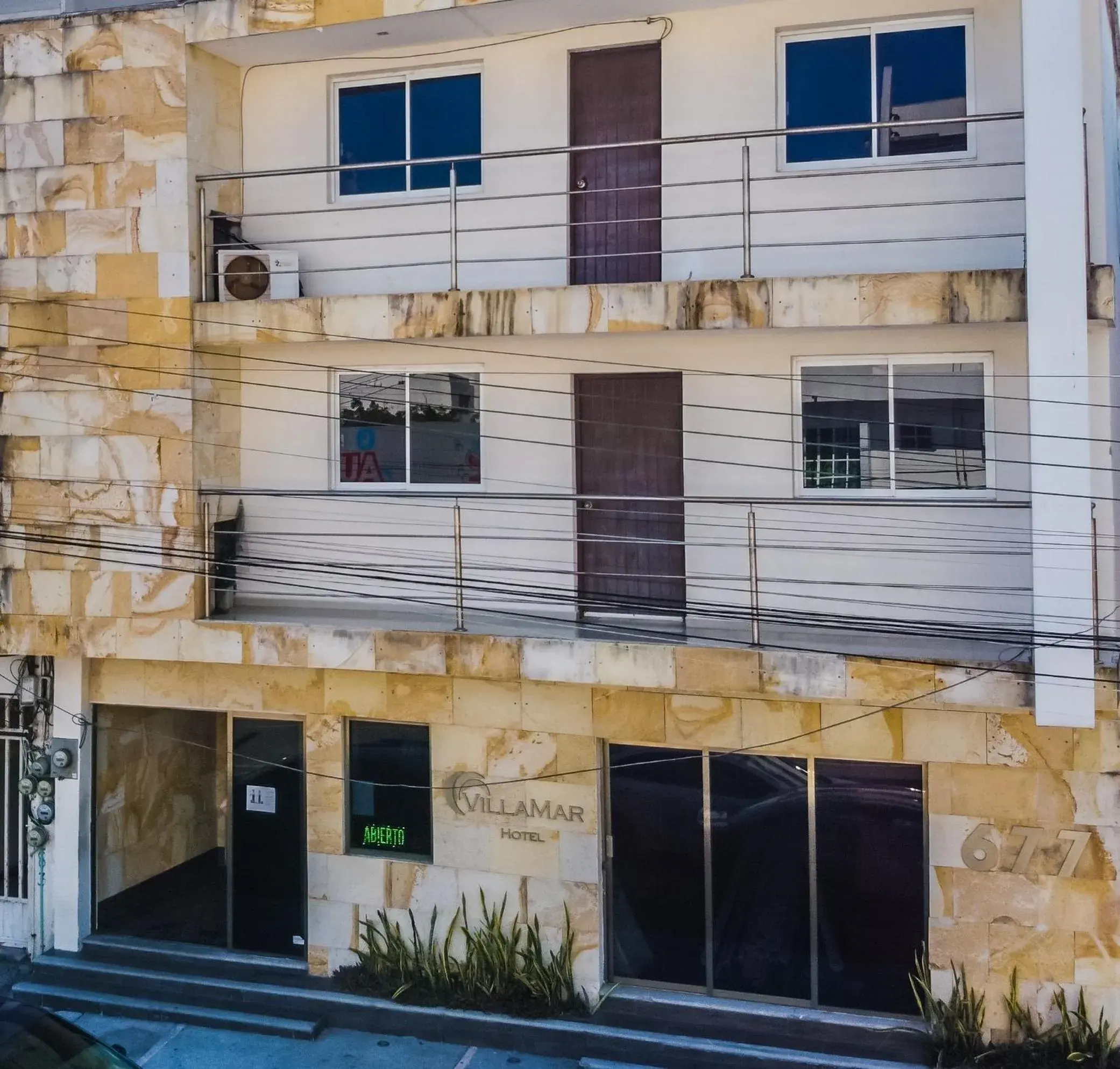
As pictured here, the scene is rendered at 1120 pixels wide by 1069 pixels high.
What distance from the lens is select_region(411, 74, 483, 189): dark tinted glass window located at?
10523 millimetres

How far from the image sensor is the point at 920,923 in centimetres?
941

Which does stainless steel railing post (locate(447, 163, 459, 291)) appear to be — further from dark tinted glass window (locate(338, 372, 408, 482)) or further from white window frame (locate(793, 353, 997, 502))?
white window frame (locate(793, 353, 997, 502))

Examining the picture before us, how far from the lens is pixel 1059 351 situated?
7996 mm

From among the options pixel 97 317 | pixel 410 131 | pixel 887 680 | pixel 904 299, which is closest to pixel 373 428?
pixel 97 317

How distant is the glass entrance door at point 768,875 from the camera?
9484 millimetres

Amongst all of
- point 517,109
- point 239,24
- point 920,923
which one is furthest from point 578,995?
point 239,24

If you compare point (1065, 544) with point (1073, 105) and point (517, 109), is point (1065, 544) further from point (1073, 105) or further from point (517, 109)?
A: point (517, 109)

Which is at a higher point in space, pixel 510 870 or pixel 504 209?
pixel 504 209

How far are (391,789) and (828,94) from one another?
718cm

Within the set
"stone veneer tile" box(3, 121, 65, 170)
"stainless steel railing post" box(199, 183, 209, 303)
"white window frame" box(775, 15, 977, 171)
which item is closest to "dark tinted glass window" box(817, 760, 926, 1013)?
"white window frame" box(775, 15, 977, 171)

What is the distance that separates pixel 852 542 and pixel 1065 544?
1.88 metres

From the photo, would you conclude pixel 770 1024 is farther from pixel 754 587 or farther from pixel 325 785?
pixel 325 785

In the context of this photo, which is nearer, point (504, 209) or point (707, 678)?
point (707, 678)

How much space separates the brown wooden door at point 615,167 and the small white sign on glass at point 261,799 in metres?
5.63
